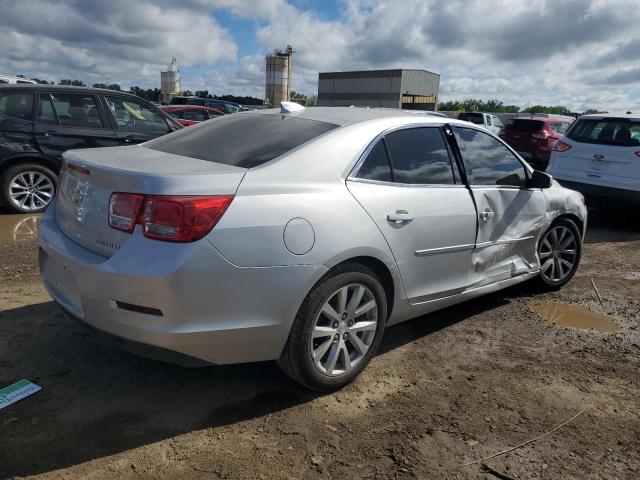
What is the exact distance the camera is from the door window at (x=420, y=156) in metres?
3.34

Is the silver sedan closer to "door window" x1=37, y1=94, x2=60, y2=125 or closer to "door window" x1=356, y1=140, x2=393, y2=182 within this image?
"door window" x1=356, y1=140, x2=393, y2=182

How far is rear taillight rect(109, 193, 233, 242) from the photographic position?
2395 millimetres

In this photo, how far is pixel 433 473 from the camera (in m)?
2.45

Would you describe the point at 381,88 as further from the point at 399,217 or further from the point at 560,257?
the point at 399,217

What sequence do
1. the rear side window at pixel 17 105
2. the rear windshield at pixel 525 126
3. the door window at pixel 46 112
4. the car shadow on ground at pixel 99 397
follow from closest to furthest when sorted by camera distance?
the car shadow on ground at pixel 99 397 → the rear side window at pixel 17 105 → the door window at pixel 46 112 → the rear windshield at pixel 525 126

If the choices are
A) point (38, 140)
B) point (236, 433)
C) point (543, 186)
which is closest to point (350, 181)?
point (236, 433)

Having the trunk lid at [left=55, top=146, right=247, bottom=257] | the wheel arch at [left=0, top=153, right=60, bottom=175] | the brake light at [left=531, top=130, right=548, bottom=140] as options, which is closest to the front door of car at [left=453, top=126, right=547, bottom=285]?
the trunk lid at [left=55, top=146, right=247, bottom=257]

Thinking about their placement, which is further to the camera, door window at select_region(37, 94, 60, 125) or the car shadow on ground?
door window at select_region(37, 94, 60, 125)

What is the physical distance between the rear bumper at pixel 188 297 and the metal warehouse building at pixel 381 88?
70881 millimetres

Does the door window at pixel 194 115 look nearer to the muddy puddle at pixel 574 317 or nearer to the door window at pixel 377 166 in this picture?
the muddy puddle at pixel 574 317

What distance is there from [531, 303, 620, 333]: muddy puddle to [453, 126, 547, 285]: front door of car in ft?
1.33

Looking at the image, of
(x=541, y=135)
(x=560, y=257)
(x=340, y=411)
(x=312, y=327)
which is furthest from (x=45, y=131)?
(x=541, y=135)

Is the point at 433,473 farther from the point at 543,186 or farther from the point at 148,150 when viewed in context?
the point at 543,186

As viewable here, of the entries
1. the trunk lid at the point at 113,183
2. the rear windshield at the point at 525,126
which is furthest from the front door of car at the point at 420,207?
the rear windshield at the point at 525,126
